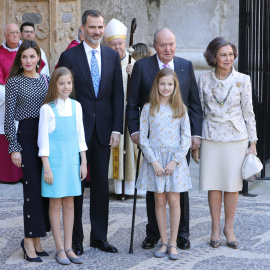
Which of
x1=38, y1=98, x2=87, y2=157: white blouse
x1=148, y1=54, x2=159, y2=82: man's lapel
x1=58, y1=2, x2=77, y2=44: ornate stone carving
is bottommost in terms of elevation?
x1=38, y1=98, x2=87, y2=157: white blouse

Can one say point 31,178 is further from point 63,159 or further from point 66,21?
point 66,21

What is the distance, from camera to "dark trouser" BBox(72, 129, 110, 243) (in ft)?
17.1

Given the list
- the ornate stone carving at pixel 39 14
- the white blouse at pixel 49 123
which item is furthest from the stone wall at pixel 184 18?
the white blouse at pixel 49 123

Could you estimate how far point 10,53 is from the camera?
834 centimetres

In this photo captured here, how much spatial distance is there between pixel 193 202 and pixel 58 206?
7.92 ft

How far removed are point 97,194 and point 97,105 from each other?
2.36 ft

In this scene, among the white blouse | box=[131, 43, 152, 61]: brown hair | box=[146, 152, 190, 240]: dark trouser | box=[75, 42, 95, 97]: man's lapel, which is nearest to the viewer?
the white blouse

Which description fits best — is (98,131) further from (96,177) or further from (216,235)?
(216,235)

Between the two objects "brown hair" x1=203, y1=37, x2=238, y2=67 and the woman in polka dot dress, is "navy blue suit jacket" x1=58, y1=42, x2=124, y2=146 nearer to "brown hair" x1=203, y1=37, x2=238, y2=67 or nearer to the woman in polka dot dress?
the woman in polka dot dress

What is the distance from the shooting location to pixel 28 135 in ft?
16.3

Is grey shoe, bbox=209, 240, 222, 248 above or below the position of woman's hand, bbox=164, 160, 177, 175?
below

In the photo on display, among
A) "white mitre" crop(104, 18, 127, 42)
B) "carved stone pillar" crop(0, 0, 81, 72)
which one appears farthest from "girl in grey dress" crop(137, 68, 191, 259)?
"carved stone pillar" crop(0, 0, 81, 72)

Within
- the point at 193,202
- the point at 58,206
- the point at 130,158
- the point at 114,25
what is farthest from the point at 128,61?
the point at 58,206

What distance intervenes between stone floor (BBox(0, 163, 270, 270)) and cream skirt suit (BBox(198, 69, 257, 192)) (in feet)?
1.73
